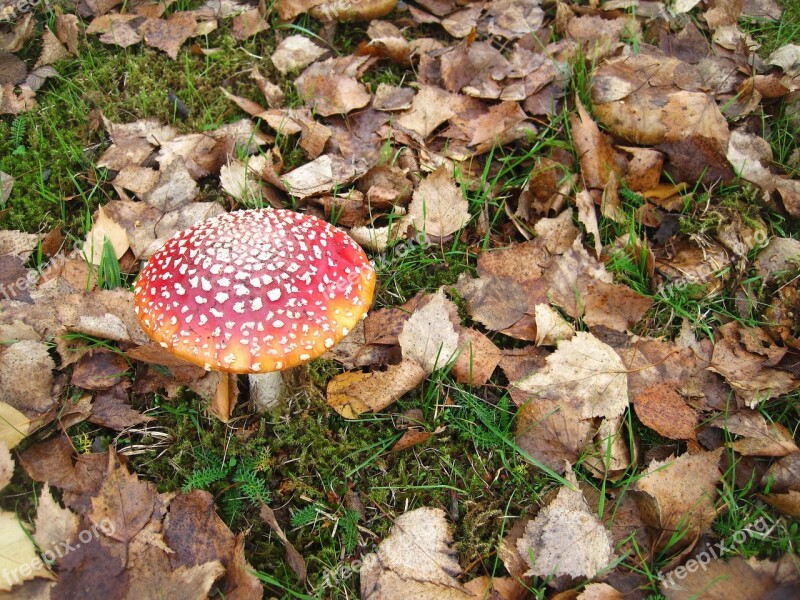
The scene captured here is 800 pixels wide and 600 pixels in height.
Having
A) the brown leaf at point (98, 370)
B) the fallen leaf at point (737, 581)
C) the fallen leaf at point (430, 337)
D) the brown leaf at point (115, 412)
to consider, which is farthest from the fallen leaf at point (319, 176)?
the fallen leaf at point (737, 581)

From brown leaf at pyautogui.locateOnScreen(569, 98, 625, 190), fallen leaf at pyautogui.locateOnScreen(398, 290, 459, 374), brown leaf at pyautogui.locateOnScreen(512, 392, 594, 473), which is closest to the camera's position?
brown leaf at pyautogui.locateOnScreen(512, 392, 594, 473)

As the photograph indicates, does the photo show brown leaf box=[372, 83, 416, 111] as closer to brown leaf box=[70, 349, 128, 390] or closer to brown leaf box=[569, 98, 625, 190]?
brown leaf box=[569, 98, 625, 190]

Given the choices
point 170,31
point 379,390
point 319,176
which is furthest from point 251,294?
point 170,31

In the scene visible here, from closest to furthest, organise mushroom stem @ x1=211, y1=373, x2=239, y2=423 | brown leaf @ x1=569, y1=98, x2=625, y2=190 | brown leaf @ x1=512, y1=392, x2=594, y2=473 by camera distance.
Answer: brown leaf @ x1=512, y1=392, x2=594, y2=473 → mushroom stem @ x1=211, y1=373, x2=239, y2=423 → brown leaf @ x1=569, y1=98, x2=625, y2=190

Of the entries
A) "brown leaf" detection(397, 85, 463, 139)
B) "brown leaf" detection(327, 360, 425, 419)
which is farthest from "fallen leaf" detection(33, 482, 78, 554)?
"brown leaf" detection(397, 85, 463, 139)

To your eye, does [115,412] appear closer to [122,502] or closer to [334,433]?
[122,502]

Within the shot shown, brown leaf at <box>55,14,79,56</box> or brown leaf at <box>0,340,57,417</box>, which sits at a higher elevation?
brown leaf at <box>55,14,79,56</box>
